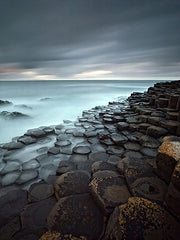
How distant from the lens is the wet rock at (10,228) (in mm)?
1364

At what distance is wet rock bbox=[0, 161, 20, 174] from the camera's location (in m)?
2.38

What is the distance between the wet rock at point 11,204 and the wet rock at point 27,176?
239 millimetres

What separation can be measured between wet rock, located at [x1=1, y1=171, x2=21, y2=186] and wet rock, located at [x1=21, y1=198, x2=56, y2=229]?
0.74m

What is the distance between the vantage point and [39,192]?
1861 millimetres

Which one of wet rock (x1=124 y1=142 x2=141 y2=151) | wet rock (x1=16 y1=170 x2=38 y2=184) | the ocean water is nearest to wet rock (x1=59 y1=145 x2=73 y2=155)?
wet rock (x1=16 y1=170 x2=38 y2=184)

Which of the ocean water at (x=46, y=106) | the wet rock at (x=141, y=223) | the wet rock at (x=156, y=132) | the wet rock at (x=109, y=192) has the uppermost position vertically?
the wet rock at (x=156, y=132)

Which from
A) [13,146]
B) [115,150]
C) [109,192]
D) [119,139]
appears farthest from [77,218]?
[13,146]

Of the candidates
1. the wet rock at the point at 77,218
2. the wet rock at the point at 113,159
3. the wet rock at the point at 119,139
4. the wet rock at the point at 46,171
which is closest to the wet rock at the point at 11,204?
the wet rock at the point at 46,171

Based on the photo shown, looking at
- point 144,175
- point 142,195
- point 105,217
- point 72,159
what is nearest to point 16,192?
point 72,159

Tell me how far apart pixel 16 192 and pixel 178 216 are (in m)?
2.12

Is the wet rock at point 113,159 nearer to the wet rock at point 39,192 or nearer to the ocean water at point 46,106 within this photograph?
the wet rock at point 39,192

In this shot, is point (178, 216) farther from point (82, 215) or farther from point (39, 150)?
point (39, 150)

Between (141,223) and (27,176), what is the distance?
6.47 feet

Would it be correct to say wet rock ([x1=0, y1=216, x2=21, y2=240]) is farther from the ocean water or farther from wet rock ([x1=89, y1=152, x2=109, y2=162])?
the ocean water
